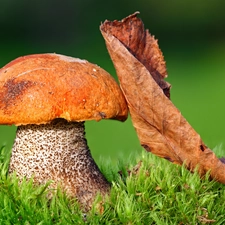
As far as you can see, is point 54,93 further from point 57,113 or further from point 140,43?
point 140,43

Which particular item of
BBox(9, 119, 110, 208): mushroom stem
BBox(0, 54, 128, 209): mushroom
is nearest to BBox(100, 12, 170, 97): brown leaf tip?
BBox(0, 54, 128, 209): mushroom

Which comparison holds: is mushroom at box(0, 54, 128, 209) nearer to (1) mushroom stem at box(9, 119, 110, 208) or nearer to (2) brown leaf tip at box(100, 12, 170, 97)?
(1) mushroom stem at box(9, 119, 110, 208)

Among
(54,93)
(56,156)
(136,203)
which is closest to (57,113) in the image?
(54,93)

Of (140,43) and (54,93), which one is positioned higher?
(140,43)

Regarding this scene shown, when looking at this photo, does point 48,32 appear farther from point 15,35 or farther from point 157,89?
point 157,89

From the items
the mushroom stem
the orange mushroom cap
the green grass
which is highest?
the orange mushroom cap

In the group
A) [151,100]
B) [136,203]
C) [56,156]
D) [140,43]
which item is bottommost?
[136,203]
